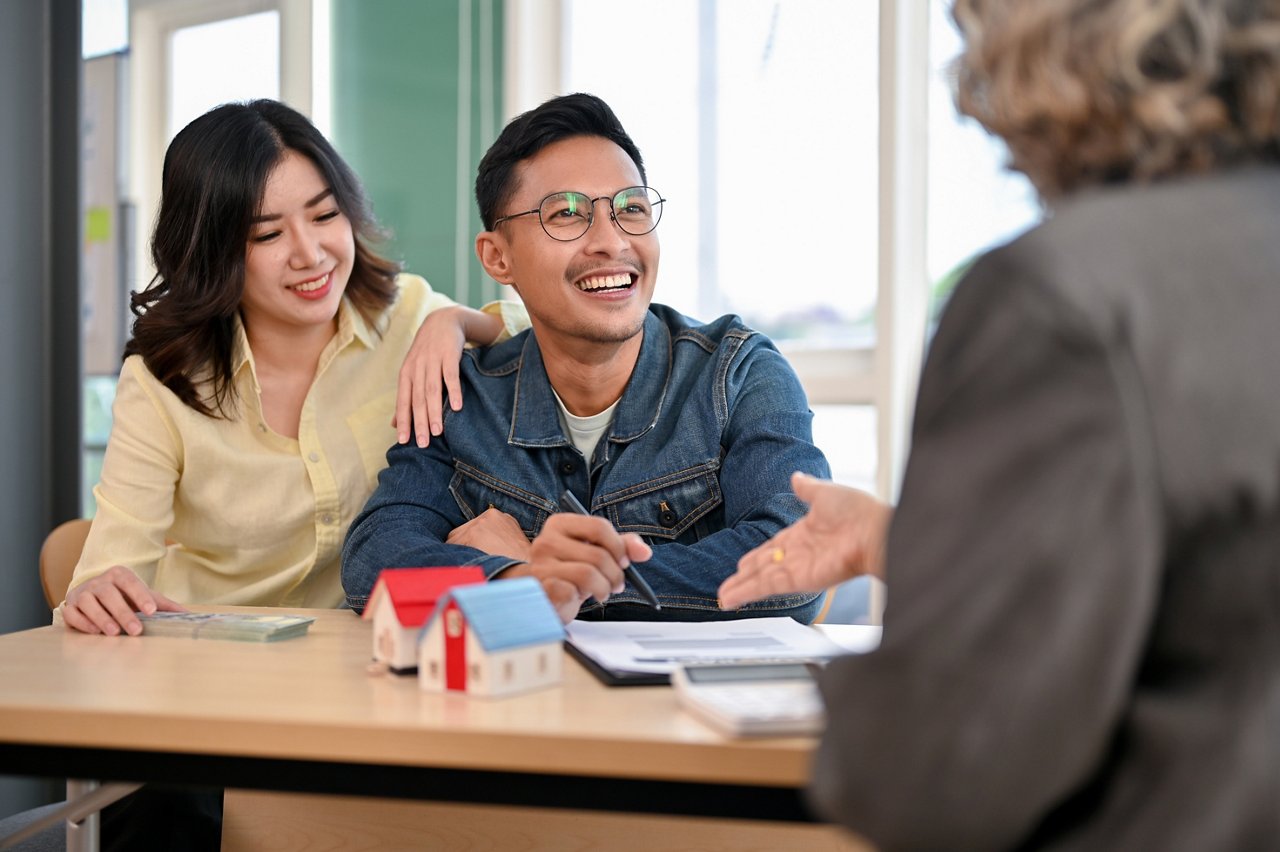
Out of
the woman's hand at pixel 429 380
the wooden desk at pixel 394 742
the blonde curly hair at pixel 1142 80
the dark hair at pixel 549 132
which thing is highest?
the dark hair at pixel 549 132

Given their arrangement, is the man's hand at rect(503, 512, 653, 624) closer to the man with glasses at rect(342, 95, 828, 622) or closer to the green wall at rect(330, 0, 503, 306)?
the man with glasses at rect(342, 95, 828, 622)

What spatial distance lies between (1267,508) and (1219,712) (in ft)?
0.42

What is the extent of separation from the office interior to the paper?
1.76 m

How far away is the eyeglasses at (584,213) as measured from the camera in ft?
7.04

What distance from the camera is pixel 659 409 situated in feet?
6.81

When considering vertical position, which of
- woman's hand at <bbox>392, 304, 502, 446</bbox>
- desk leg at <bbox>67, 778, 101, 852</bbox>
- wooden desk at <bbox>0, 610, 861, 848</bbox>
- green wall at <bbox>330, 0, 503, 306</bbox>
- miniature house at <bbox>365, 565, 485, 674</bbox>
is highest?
green wall at <bbox>330, 0, 503, 306</bbox>

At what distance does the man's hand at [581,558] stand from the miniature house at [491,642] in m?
0.18

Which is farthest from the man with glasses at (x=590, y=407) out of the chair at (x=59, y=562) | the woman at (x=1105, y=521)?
the woman at (x=1105, y=521)

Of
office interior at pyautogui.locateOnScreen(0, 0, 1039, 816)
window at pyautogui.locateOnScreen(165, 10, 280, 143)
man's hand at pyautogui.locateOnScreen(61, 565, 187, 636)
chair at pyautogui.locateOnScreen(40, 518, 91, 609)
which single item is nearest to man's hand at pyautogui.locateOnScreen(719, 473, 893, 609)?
man's hand at pyautogui.locateOnScreen(61, 565, 187, 636)

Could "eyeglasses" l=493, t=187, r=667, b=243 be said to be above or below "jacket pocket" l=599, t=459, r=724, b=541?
above

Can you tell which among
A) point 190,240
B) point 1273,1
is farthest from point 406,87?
point 1273,1

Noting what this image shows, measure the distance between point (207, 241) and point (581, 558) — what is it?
3.78 ft

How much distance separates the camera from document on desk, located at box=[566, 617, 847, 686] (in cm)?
129

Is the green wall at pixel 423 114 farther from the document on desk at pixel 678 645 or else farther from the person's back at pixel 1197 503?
the person's back at pixel 1197 503
